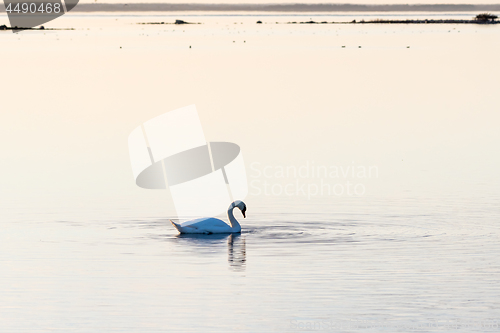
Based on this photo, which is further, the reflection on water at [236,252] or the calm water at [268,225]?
the reflection on water at [236,252]

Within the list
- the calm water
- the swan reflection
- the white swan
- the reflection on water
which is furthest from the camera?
the white swan

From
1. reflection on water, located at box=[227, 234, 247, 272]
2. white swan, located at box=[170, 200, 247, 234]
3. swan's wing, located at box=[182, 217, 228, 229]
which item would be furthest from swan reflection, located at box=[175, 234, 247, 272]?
swan's wing, located at box=[182, 217, 228, 229]

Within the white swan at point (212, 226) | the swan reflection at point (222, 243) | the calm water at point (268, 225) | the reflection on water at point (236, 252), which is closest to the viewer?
the calm water at point (268, 225)

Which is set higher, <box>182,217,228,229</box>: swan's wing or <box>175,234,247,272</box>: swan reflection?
<box>182,217,228,229</box>: swan's wing

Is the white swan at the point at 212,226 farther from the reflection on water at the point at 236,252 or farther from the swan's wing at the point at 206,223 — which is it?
the reflection on water at the point at 236,252

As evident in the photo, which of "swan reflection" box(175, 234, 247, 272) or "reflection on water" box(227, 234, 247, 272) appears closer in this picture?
"reflection on water" box(227, 234, 247, 272)

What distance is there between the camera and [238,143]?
33.3 meters

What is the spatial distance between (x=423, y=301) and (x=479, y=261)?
3123 mm

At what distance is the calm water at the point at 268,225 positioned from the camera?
47.7ft

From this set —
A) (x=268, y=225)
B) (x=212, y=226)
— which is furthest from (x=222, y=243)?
(x=268, y=225)

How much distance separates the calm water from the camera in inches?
572

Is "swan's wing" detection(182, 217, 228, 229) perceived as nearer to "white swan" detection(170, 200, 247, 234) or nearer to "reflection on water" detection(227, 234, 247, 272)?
"white swan" detection(170, 200, 247, 234)

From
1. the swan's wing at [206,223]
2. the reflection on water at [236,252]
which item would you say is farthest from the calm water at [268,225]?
the swan's wing at [206,223]

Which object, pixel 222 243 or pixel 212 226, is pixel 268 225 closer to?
pixel 212 226
